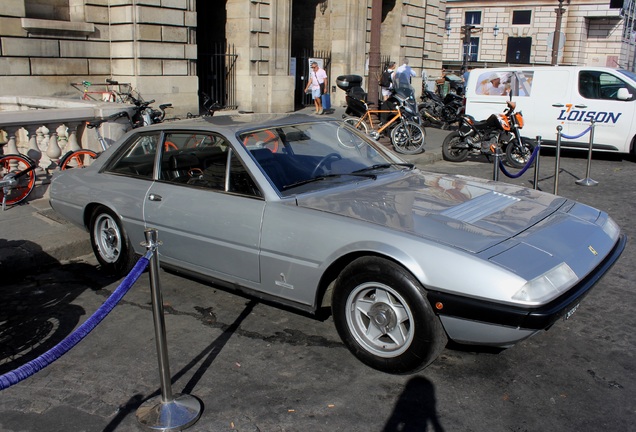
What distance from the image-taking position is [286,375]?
144 inches

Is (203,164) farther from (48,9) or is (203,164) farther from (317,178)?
(48,9)

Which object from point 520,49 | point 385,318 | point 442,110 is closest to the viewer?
point 385,318

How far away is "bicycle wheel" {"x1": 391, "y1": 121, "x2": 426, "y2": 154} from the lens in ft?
40.8

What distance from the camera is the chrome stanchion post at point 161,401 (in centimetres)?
310

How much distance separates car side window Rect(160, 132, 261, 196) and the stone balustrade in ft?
12.1

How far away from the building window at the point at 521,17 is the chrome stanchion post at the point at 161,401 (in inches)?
A: 2342

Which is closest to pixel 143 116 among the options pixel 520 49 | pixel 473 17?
Answer: pixel 520 49

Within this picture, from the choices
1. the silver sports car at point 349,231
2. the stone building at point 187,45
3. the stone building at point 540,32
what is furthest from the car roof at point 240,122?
the stone building at point 540,32

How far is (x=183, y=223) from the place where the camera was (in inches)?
181

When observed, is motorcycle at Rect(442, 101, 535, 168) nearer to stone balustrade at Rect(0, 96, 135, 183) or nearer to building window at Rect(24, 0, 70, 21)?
stone balustrade at Rect(0, 96, 135, 183)

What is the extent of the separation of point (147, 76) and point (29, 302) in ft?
38.7

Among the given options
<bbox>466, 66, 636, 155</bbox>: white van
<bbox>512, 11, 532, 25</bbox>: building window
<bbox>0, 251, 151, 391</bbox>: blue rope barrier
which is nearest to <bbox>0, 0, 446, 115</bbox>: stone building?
<bbox>466, 66, 636, 155</bbox>: white van

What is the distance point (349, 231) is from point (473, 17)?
60666 millimetres

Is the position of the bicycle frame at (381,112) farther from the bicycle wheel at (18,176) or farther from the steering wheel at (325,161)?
the steering wheel at (325,161)
